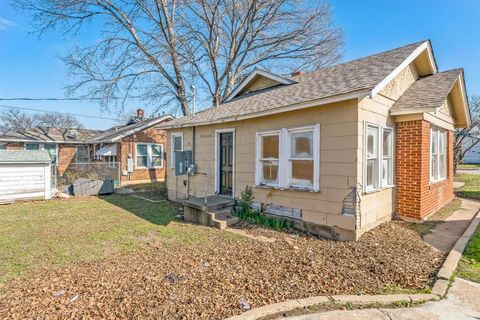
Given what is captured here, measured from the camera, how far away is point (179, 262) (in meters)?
4.38

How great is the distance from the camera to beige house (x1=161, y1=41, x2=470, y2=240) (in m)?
5.44

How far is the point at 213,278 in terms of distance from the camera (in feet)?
12.3

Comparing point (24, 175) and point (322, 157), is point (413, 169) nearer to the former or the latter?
point (322, 157)

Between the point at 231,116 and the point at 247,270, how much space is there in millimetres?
4775

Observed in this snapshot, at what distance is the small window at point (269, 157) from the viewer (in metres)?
6.89

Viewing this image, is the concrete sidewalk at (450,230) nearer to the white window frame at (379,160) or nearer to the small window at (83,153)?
the white window frame at (379,160)

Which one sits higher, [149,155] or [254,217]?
[149,155]

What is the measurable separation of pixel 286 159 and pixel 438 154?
507 centimetres

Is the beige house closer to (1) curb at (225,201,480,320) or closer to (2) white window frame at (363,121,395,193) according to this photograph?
(2) white window frame at (363,121,395,193)

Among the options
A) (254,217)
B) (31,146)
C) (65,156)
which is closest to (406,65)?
(254,217)

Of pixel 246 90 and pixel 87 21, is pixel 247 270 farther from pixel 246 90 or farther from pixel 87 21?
pixel 87 21

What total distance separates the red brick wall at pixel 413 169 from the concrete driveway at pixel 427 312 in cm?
365

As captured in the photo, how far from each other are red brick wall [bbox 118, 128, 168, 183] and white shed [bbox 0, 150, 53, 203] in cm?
599

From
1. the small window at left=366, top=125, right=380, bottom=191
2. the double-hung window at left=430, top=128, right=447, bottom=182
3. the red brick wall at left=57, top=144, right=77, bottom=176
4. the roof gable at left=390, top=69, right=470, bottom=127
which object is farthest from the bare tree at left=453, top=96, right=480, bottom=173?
the red brick wall at left=57, top=144, right=77, bottom=176
